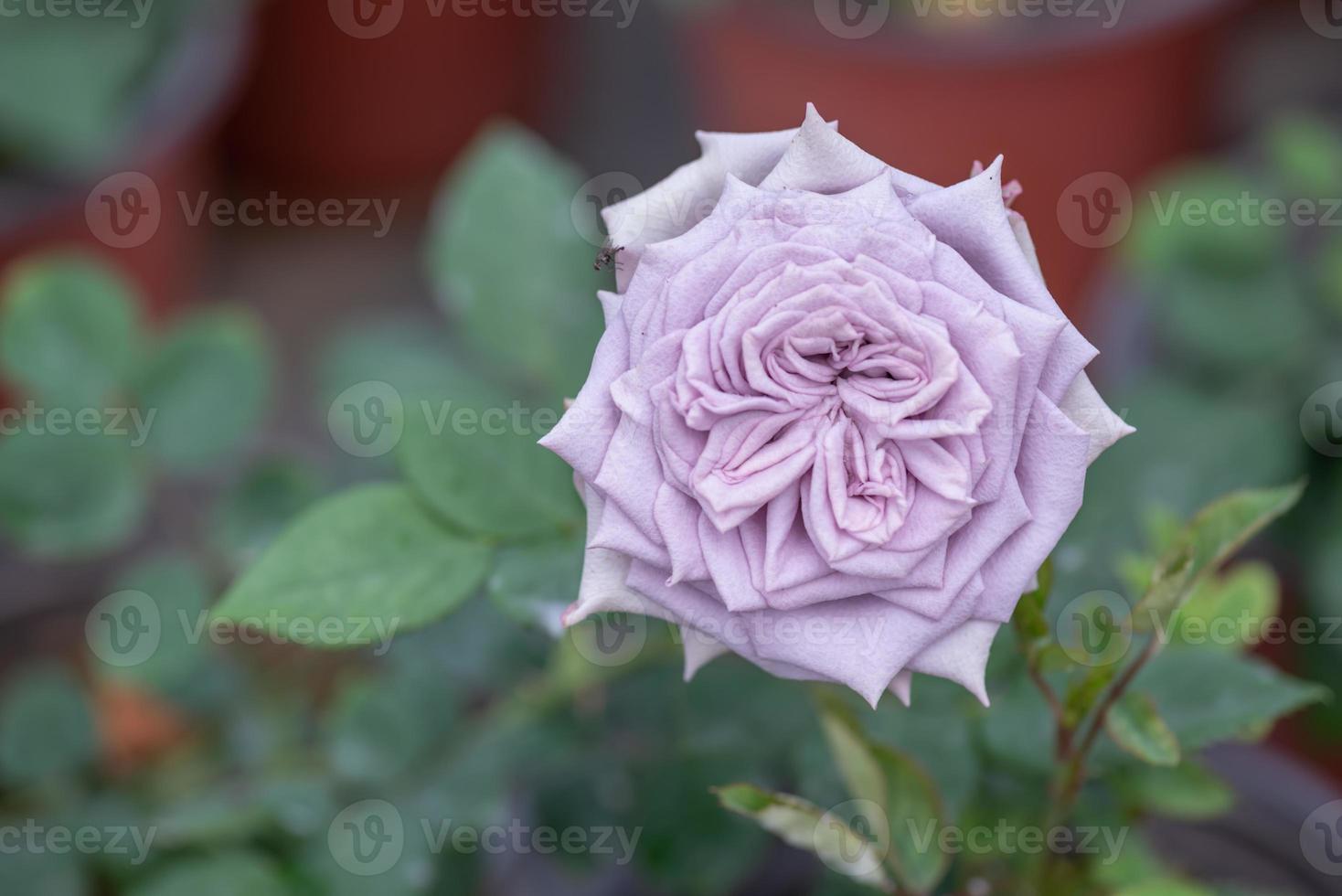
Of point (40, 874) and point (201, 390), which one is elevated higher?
point (201, 390)

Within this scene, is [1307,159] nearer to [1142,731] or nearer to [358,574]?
[1142,731]

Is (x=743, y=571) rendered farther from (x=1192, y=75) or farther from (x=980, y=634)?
(x=1192, y=75)

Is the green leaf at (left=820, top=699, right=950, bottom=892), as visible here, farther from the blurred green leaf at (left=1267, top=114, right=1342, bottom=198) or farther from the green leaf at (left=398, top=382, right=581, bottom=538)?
the blurred green leaf at (left=1267, top=114, right=1342, bottom=198)

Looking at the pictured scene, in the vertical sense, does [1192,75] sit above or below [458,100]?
above

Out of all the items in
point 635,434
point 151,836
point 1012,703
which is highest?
point 635,434

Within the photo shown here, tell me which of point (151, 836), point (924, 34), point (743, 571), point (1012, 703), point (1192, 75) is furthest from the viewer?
point (1192, 75)

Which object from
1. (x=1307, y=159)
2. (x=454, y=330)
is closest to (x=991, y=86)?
(x=1307, y=159)

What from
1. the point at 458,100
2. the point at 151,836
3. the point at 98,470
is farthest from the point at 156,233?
the point at 151,836

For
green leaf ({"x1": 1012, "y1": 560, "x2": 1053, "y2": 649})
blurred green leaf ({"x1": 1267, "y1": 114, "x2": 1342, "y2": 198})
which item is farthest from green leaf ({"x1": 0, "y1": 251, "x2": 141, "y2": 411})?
blurred green leaf ({"x1": 1267, "y1": 114, "x2": 1342, "y2": 198})
